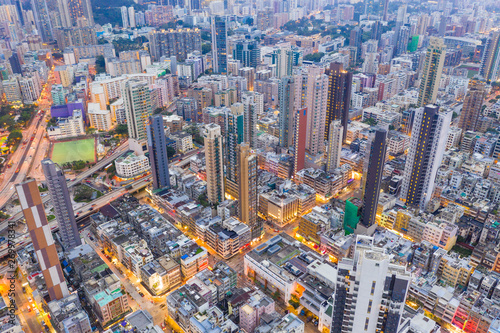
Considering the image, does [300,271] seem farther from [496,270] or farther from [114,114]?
[114,114]

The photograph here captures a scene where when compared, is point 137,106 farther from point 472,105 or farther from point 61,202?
point 472,105

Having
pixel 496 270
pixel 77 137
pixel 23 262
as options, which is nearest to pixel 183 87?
pixel 77 137

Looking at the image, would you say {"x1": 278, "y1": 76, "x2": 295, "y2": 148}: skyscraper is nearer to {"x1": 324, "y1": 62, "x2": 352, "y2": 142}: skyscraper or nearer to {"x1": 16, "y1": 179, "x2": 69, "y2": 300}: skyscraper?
{"x1": 324, "y1": 62, "x2": 352, "y2": 142}: skyscraper

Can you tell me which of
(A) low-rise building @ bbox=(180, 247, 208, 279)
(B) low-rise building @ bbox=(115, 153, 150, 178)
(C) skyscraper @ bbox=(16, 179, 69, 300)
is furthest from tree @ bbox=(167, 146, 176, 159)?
(C) skyscraper @ bbox=(16, 179, 69, 300)

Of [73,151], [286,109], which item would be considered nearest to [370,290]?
[286,109]

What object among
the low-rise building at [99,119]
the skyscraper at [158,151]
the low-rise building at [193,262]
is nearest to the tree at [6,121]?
the low-rise building at [99,119]

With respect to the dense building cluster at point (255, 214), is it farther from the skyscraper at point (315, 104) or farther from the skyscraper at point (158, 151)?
the skyscraper at point (315, 104)
